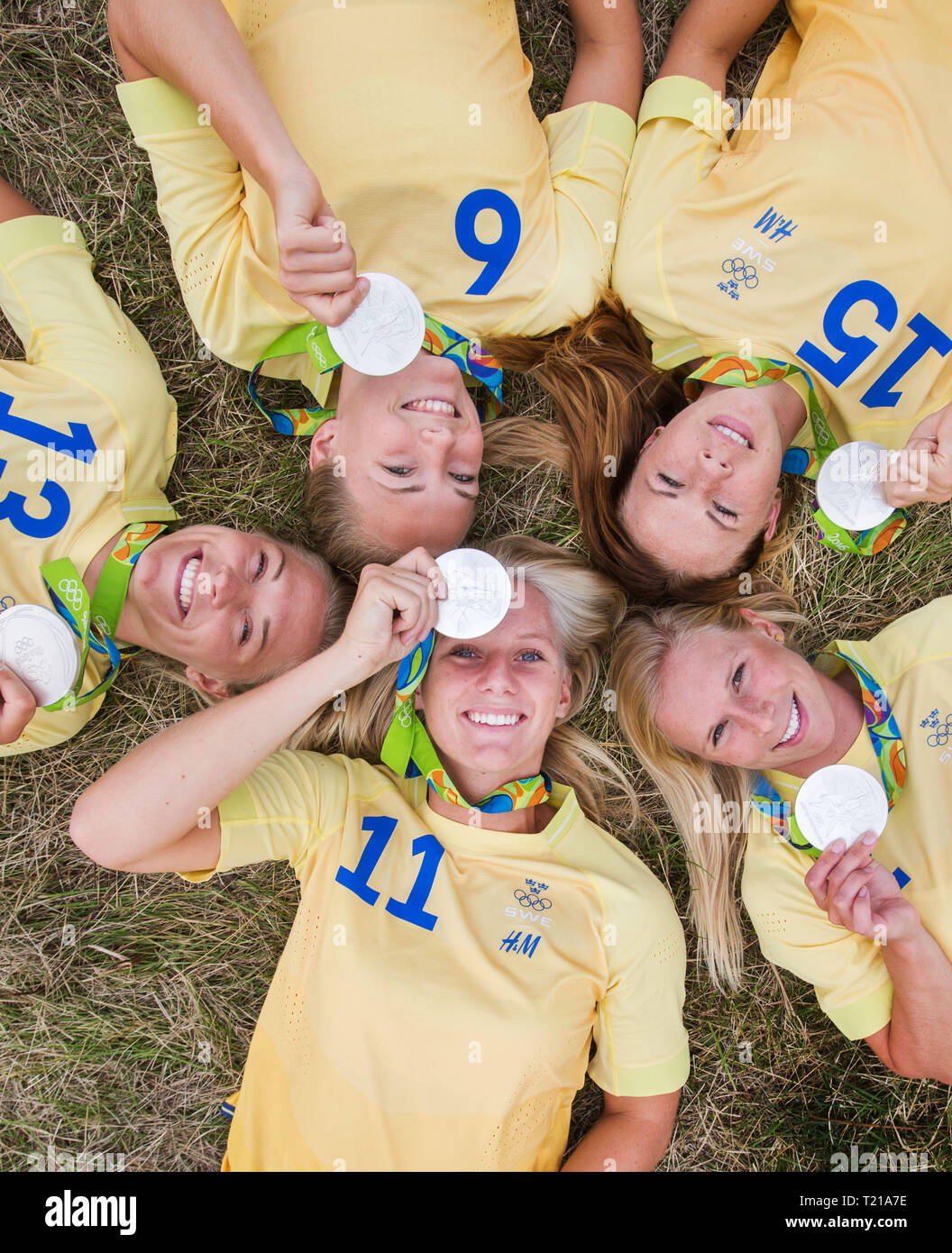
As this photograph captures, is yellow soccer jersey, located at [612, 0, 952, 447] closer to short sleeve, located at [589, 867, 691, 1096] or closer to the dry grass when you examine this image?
the dry grass

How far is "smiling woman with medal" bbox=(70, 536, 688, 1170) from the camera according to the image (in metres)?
2.51

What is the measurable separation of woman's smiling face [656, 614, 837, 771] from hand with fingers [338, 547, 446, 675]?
0.91 meters

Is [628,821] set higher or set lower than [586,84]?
lower

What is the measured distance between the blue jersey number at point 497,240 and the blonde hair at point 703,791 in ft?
4.33

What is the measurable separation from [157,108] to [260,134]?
485 millimetres

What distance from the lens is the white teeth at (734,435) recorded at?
2.65 metres

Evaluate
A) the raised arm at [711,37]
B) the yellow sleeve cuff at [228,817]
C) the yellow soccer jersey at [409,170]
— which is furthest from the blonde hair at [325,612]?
the raised arm at [711,37]

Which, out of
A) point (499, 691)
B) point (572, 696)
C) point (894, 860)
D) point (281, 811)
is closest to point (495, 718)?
point (499, 691)

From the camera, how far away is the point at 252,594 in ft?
8.64

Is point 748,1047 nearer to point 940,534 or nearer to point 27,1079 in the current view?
point 940,534

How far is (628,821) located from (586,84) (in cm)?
273

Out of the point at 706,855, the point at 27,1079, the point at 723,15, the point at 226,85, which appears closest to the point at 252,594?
the point at 226,85

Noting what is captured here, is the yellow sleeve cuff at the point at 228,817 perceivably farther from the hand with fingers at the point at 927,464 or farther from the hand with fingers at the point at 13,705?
the hand with fingers at the point at 927,464

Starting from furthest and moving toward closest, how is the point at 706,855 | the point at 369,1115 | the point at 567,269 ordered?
the point at 706,855, the point at 567,269, the point at 369,1115
